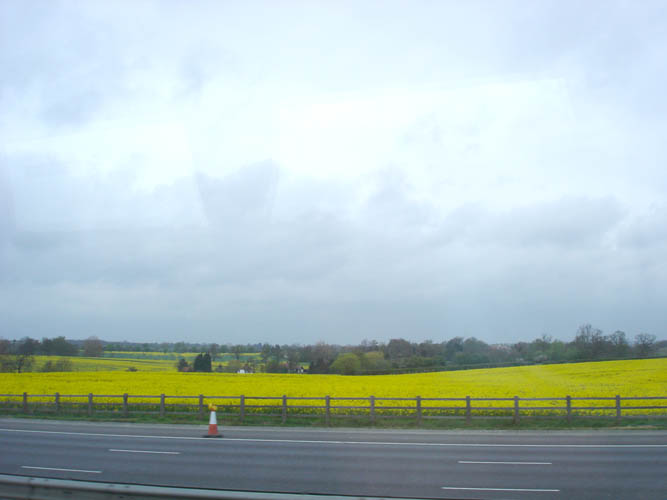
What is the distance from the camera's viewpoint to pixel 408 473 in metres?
11.5

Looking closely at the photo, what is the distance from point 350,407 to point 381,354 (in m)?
39.5

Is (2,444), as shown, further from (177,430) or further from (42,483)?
(42,483)

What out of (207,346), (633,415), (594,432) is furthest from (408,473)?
(207,346)

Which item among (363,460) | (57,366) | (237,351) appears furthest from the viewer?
(237,351)

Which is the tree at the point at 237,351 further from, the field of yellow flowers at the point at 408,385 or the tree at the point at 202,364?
the field of yellow flowers at the point at 408,385

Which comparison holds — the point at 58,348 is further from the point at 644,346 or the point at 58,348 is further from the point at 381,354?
the point at 644,346

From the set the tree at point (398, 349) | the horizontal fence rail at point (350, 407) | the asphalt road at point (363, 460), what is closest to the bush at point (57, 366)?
the horizontal fence rail at point (350, 407)

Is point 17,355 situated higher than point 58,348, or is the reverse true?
point 58,348

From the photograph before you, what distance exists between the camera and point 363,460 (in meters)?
13.3

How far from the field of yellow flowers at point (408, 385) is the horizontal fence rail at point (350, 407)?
23 cm

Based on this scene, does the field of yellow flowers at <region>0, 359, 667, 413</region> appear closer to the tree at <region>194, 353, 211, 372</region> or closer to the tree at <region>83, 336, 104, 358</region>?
the tree at <region>194, 353, 211, 372</region>

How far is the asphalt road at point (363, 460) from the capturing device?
1018 cm

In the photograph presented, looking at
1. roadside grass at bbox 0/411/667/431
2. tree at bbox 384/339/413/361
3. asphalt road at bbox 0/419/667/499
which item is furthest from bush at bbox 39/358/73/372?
asphalt road at bbox 0/419/667/499

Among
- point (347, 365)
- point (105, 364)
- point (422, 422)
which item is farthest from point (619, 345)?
point (105, 364)
